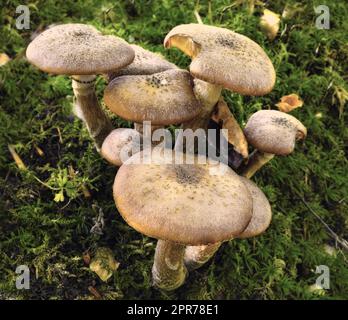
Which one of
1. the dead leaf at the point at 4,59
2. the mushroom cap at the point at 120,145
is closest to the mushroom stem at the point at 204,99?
the mushroom cap at the point at 120,145

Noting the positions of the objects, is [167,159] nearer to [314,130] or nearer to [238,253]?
[238,253]

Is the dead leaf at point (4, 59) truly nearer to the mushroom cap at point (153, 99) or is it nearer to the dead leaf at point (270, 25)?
the mushroom cap at point (153, 99)

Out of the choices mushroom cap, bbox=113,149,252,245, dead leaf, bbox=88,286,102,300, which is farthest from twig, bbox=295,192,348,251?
dead leaf, bbox=88,286,102,300

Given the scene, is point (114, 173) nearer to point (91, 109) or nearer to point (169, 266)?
point (91, 109)

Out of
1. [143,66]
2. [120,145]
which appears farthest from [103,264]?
[143,66]

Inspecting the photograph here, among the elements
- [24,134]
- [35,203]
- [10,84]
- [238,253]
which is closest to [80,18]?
[10,84]

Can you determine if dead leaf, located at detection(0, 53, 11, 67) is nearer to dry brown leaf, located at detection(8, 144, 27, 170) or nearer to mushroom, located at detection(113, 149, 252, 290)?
dry brown leaf, located at detection(8, 144, 27, 170)
